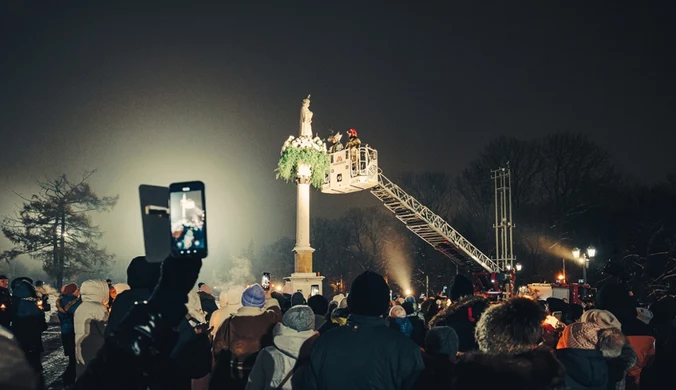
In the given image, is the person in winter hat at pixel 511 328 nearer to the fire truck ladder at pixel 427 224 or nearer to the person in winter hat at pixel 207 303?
the person in winter hat at pixel 207 303

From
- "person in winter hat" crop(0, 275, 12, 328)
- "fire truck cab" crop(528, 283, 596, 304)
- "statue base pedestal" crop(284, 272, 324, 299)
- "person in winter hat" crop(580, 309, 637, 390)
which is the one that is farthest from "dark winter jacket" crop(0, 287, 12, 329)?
"fire truck cab" crop(528, 283, 596, 304)

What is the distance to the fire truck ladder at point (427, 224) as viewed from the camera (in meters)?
28.4

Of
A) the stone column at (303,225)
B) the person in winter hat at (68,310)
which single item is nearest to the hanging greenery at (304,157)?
A: the stone column at (303,225)

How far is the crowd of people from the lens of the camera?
6.90 feet

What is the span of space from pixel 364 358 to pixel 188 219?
197cm

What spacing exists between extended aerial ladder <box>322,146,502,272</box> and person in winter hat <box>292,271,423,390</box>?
22.3m

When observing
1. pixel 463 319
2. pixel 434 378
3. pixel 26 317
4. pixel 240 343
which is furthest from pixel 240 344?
pixel 26 317

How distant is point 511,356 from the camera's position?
11.5 ft

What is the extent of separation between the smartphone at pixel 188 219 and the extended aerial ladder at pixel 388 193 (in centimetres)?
2389

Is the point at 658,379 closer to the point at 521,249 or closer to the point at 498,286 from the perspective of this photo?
the point at 498,286

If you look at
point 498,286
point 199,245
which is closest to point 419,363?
point 199,245

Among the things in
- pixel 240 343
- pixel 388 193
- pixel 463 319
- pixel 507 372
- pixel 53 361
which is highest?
pixel 388 193

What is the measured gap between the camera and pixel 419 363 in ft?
13.4

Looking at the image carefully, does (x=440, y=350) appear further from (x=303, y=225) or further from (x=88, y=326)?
(x=303, y=225)
